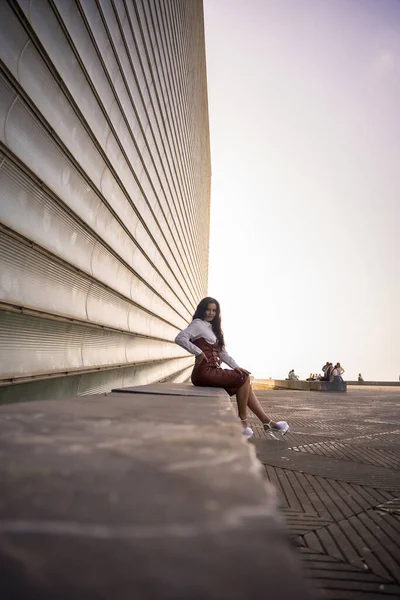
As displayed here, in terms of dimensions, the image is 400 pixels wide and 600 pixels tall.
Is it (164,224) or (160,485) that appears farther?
(164,224)

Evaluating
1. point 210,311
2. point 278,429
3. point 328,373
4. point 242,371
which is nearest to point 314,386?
point 328,373

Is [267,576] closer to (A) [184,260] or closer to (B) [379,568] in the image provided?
(B) [379,568]

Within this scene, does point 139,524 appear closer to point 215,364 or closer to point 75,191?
point 75,191

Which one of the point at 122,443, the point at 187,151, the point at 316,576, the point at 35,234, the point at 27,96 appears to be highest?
the point at 187,151

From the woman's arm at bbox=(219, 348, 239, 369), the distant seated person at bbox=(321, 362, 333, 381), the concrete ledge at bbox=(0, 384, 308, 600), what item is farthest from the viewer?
the distant seated person at bbox=(321, 362, 333, 381)

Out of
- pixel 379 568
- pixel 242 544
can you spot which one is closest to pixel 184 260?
pixel 379 568

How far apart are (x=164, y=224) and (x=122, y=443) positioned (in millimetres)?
7897

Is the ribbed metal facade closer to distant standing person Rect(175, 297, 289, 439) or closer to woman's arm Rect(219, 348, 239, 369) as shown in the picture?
distant standing person Rect(175, 297, 289, 439)

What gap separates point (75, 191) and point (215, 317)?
2.28 m

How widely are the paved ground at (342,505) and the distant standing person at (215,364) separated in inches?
11.3

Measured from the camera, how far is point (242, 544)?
0.43 metres

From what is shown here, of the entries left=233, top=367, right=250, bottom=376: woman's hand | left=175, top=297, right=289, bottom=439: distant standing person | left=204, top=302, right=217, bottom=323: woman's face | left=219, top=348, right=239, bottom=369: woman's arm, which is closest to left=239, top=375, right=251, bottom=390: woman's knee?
left=175, top=297, right=289, bottom=439: distant standing person

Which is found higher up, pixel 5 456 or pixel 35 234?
pixel 35 234

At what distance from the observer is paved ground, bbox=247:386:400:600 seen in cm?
145
